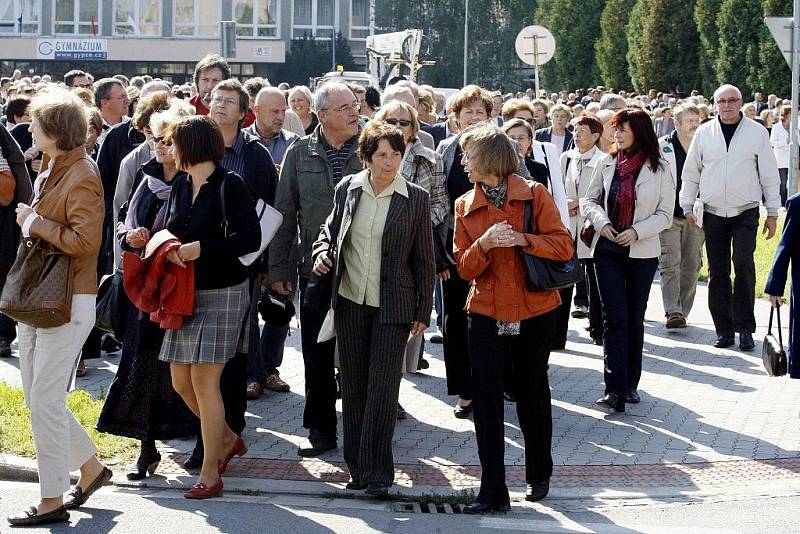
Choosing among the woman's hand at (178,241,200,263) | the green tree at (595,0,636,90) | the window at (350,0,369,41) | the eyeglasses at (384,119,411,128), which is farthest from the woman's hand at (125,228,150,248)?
the window at (350,0,369,41)

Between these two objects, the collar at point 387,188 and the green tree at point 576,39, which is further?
the green tree at point 576,39

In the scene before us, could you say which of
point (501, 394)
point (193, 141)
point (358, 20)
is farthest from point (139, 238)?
point (358, 20)

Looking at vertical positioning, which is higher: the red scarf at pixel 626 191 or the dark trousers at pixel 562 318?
the red scarf at pixel 626 191

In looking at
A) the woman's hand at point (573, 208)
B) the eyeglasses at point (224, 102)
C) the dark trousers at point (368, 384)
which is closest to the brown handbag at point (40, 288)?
the dark trousers at point (368, 384)

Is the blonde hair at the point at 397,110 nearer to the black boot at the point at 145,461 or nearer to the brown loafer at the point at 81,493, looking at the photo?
the black boot at the point at 145,461

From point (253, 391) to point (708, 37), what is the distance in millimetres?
35426

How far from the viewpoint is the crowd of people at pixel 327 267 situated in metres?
6.70

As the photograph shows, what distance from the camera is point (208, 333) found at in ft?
22.6

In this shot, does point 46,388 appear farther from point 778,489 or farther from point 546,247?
point 778,489

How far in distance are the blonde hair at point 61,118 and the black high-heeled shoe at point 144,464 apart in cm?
186

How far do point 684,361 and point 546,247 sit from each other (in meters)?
4.74

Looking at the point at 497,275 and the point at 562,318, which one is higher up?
the point at 497,275

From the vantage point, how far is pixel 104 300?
7.58 m

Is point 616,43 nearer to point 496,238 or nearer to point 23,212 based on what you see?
point 496,238
